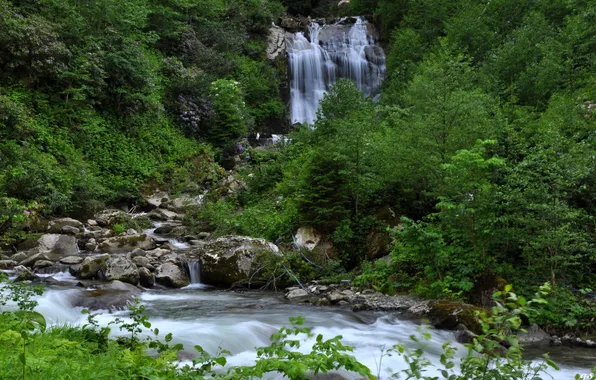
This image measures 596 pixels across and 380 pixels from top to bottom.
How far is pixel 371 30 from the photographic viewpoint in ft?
102

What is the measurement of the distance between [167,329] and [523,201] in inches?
233

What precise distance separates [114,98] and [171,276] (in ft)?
37.6

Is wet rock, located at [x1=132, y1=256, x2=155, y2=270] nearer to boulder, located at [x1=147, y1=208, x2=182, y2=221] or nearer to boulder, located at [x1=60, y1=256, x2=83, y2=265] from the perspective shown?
boulder, located at [x1=60, y1=256, x2=83, y2=265]

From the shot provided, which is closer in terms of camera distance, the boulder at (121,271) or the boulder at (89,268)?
the boulder at (121,271)

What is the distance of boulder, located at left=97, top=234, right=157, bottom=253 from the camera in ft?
39.3

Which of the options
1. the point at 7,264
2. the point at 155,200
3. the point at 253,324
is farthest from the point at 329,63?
the point at 253,324

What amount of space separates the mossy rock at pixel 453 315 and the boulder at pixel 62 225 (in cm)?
982

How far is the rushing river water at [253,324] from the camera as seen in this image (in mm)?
6359

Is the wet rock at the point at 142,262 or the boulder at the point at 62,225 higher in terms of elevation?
the boulder at the point at 62,225

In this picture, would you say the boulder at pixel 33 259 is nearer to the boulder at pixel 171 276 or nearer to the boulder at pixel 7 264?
the boulder at pixel 7 264

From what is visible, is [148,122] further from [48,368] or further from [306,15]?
[306,15]

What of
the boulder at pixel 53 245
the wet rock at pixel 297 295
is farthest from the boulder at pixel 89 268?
the wet rock at pixel 297 295

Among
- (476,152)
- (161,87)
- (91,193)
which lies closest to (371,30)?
(161,87)

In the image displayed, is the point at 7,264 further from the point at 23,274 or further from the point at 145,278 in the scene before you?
the point at 145,278
